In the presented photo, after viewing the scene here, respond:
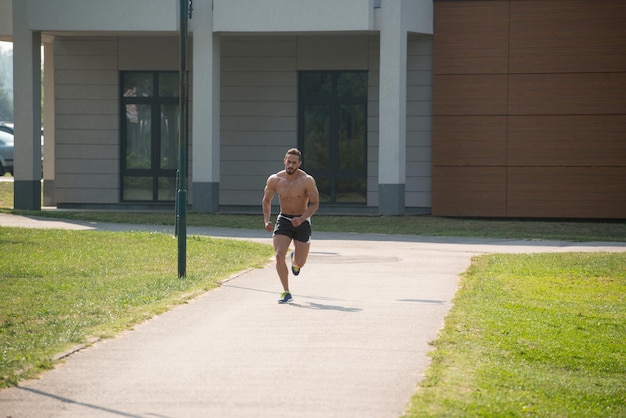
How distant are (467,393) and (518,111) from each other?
74.0ft

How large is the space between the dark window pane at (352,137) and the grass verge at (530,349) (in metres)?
15.4

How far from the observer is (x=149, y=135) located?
32.5 metres

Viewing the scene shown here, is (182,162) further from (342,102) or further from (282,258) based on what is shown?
(342,102)

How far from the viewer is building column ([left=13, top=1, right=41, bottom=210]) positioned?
29453 mm

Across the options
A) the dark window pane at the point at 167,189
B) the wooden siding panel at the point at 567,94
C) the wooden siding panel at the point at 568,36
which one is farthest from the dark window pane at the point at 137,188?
the wooden siding panel at the point at 568,36

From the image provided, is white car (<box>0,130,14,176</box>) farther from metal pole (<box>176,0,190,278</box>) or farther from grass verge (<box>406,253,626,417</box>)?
grass verge (<box>406,253,626,417</box>)

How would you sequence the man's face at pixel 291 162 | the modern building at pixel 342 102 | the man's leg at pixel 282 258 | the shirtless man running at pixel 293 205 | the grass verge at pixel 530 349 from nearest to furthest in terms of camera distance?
the grass verge at pixel 530 349, the man's leg at pixel 282 258, the man's face at pixel 291 162, the shirtless man running at pixel 293 205, the modern building at pixel 342 102

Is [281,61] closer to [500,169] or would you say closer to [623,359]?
[500,169]

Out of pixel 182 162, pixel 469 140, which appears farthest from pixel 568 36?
pixel 182 162

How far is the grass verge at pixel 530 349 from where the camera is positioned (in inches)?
306

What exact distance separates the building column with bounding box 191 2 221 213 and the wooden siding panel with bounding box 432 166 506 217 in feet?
19.1

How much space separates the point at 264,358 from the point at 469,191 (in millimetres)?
21491

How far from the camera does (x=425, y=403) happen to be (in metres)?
7.46

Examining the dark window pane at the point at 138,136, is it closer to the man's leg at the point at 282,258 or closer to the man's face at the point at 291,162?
the man's leg at the point at 282,258
